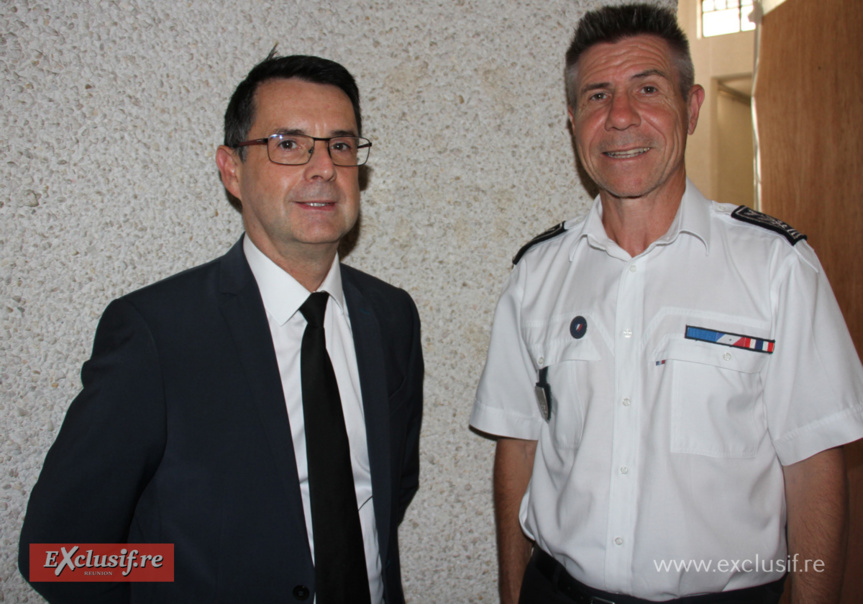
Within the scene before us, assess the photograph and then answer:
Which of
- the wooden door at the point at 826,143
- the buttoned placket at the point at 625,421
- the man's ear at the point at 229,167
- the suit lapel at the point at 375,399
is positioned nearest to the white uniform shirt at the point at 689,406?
the buttoned placket at the point at 625,421

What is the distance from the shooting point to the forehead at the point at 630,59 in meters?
1.47

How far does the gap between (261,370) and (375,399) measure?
1.02 ft

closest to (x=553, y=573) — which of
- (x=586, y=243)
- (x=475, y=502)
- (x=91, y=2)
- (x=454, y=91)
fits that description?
(x=475, y=502)

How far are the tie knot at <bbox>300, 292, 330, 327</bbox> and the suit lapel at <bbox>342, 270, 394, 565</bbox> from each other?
134 millimetres

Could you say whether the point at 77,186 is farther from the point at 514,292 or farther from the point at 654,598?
the point at 654,598

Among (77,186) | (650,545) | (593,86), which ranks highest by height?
(593,86)

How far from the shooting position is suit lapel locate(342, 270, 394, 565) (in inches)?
56.5

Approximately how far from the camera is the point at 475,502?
1.90m

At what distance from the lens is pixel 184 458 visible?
49.3 inches

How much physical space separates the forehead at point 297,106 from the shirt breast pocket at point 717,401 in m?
1.03

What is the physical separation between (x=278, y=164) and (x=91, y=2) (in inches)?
28.5

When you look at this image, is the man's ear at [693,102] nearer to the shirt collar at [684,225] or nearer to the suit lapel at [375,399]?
the shirt collar at [684,225]

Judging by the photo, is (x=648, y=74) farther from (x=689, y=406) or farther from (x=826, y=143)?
(x=826, y=143)

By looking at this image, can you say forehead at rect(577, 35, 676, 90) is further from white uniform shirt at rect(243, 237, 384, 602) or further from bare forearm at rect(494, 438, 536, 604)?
bare forearm at rect(494, 438, 536, 604)
